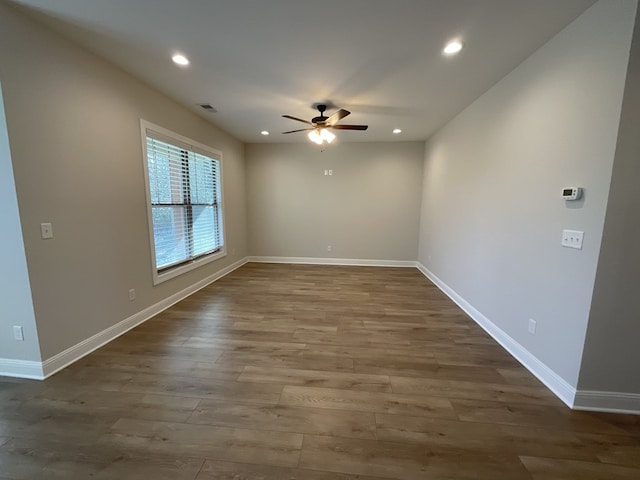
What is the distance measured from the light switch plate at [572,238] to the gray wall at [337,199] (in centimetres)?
392

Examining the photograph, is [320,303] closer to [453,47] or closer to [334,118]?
[334,118]

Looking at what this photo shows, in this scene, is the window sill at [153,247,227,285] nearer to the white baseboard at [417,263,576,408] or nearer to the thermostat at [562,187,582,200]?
the white baseboard at [417,263,576,408]

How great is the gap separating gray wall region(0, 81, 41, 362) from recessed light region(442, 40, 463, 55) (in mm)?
3371

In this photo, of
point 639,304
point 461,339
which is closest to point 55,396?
point 461,339

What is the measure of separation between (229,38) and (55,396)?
303 centimetres

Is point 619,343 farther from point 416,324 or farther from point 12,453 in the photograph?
point 12,453

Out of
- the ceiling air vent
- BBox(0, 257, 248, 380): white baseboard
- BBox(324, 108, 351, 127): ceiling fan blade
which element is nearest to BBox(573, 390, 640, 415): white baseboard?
BBox(324, 108, 351, 127): ceiling fan blade

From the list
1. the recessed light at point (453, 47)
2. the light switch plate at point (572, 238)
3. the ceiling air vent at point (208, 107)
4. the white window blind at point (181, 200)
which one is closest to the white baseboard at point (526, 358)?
the light switch plate at point (572, 238)

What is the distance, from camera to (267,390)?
195 cm

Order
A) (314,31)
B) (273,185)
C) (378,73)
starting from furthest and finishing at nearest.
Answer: (273,185), (378,73), (314,31)

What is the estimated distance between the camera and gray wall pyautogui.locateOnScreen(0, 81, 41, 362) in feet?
5.99

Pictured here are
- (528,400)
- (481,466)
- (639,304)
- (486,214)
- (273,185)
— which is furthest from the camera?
(273,185)

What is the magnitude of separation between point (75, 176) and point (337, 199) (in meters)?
4.43

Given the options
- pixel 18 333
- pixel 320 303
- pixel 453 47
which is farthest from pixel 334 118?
pixel 18 333
